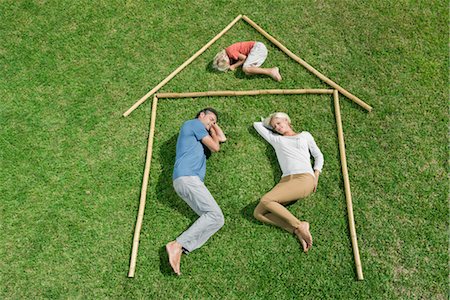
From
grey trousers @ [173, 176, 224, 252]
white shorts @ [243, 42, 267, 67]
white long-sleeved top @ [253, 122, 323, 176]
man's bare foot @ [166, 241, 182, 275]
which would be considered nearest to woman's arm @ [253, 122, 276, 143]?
white long-sleeved top @ [253, 122, 323, 176]

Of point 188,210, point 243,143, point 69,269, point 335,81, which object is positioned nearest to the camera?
point 69,269

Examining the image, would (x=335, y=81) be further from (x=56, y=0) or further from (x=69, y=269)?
(x=56, y=0)

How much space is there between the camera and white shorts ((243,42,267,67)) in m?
6.90

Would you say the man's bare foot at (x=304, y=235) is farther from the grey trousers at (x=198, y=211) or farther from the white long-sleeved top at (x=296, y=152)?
the grey trousers at (x=198, y=211)

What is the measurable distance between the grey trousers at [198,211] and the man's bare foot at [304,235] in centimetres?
113

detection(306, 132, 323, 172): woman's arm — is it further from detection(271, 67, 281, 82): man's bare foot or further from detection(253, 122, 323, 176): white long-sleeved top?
detection(271, 67, 281, 82): man's bare foot

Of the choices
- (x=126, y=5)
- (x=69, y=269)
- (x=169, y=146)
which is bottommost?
(x=69, y=269)

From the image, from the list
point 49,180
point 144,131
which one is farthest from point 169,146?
point 49,180

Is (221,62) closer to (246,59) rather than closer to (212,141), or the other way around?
(246,59)

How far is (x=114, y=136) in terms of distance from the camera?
6555mm

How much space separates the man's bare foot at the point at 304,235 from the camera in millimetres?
5512

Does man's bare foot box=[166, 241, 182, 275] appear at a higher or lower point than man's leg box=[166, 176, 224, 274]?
lower

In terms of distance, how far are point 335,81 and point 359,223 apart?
2.61 m

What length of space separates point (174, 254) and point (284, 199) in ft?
5.81
